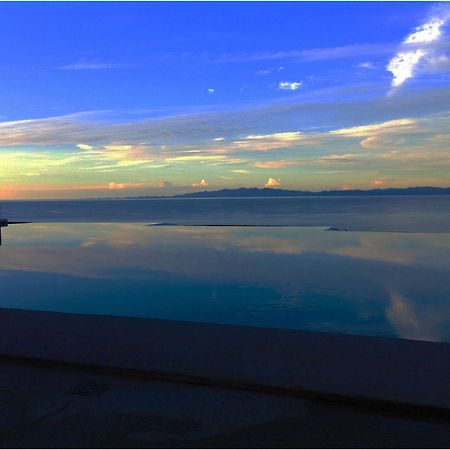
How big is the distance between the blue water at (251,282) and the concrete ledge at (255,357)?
1639 millimetres

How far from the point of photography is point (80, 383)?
3971mm

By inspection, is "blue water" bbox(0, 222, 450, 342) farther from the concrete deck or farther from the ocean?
the concrete deck

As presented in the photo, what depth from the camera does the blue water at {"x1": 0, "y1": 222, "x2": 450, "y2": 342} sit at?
711 cm

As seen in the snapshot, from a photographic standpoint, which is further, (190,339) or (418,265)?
(418,265)

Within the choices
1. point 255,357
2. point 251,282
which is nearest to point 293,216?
point 251,282

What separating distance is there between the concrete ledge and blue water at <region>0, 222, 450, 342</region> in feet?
5.38

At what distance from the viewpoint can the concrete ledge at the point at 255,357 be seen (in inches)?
145

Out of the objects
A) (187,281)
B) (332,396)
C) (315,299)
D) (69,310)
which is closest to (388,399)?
(332,396)

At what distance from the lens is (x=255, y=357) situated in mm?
4359

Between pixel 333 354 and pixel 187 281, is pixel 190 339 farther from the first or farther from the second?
pixel 187 281

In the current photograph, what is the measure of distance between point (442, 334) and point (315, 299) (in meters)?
2.41

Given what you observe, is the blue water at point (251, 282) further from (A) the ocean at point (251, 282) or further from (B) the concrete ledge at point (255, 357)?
(B) the concrete ledge at point (255, 357)

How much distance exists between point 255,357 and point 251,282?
5428 mm

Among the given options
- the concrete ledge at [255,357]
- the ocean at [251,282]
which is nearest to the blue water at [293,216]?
the ocean at [251,282]
